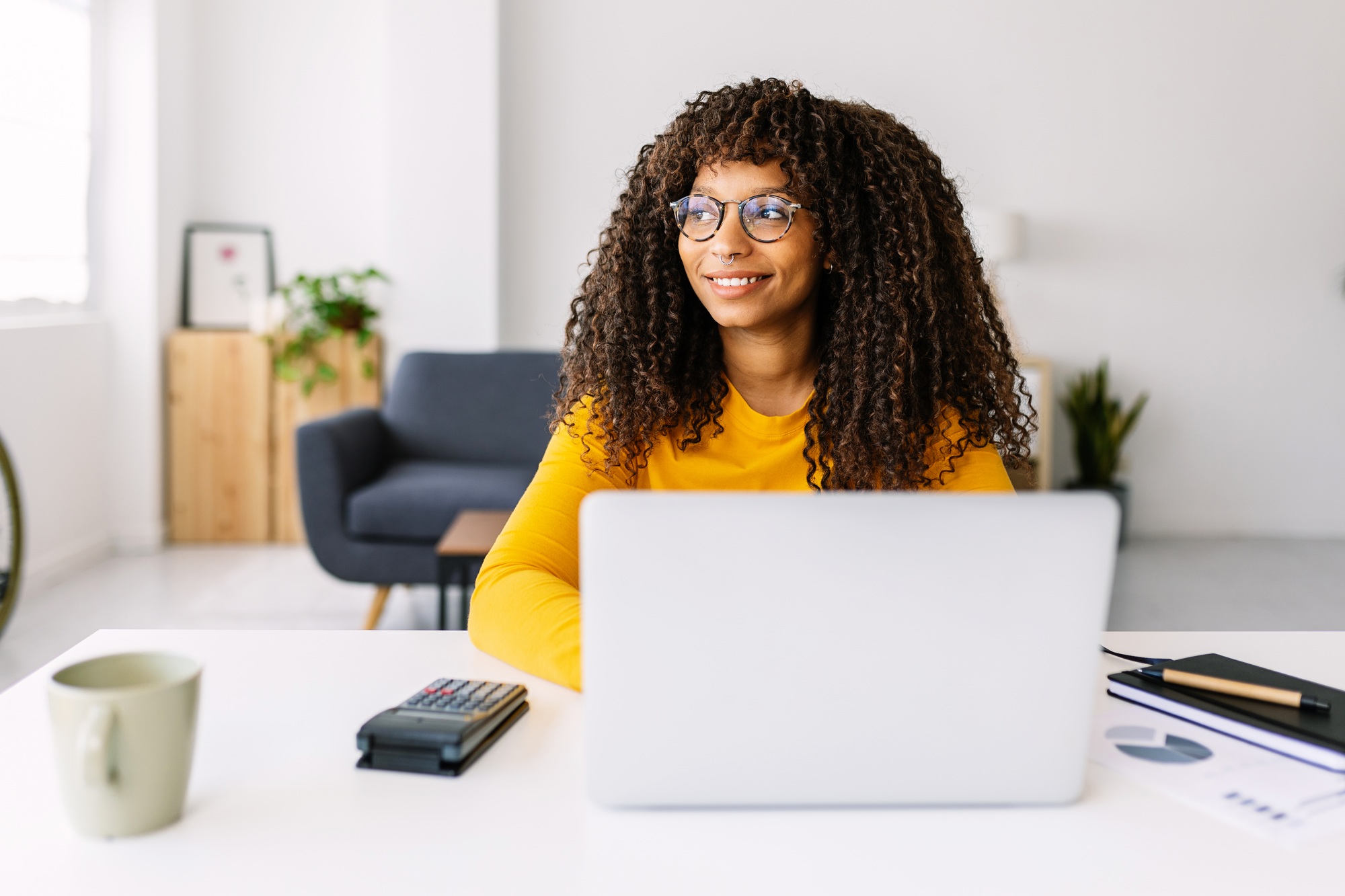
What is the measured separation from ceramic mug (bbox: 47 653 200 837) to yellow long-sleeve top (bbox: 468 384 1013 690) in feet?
1.12

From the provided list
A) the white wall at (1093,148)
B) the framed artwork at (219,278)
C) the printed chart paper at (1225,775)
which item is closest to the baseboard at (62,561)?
the framed artwork at (219,278)

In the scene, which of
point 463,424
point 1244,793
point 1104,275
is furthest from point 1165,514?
point 1244,793

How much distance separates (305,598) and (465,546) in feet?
4.80

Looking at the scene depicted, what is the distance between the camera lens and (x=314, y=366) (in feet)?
14.8

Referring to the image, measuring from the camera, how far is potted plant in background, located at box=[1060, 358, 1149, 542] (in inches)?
188

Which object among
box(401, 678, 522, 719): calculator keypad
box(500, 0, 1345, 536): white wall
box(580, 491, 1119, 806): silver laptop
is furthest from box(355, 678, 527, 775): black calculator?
box(500, 0, 1345, 536): white wall

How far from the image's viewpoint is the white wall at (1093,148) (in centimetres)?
483

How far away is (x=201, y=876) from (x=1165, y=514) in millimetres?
5154

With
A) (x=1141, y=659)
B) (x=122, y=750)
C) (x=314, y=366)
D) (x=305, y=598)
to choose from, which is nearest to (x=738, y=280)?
(x=1141, y=659)

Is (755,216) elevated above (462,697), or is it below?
above

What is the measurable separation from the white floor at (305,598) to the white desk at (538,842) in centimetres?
256

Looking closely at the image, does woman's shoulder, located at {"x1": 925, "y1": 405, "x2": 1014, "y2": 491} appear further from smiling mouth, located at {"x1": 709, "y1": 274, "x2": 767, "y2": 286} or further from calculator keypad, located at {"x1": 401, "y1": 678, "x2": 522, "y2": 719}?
calculator keypad, located at {"x1": 401, "y1": 678, "x2": 522, "y2": 719}

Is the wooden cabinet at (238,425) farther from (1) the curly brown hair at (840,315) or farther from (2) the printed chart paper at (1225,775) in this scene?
(2) the printed chart paper at (1225,775)

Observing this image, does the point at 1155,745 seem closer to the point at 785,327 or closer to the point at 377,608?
the point at 785,327
